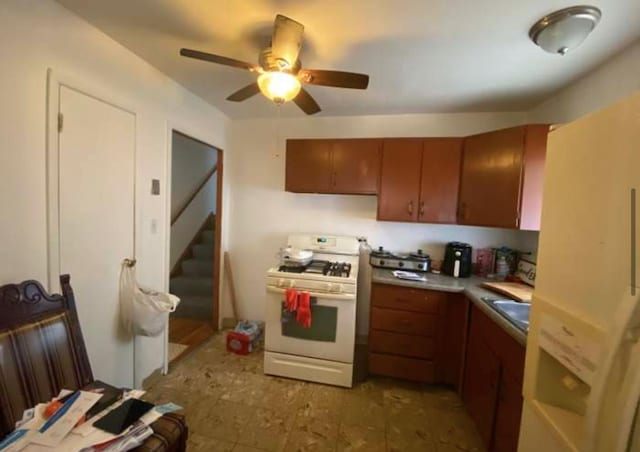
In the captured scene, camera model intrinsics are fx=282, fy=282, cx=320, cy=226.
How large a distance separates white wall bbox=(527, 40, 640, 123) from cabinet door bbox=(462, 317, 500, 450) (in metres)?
1.63

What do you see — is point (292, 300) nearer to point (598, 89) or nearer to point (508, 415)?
point (508, 415)

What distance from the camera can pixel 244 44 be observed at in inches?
66.8

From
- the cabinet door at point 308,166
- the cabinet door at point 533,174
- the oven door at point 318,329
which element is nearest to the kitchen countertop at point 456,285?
the oven door at point 318,329

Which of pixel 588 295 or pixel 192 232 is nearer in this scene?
pixel 588 295

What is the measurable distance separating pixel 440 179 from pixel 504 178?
537mm

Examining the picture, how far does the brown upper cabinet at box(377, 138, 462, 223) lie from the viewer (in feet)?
8.32

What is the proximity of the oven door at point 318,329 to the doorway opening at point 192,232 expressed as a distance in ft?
4.02

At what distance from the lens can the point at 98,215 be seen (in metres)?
1.72

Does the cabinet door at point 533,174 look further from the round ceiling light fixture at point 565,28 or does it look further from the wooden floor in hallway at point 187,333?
the wooden floor in hallway at point 187,333

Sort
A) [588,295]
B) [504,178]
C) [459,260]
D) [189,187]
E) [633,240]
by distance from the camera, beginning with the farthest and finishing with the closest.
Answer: [189,187]
[459,260]
[504,178]
[588,295]
[633,240]

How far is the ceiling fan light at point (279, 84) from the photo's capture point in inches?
58.6

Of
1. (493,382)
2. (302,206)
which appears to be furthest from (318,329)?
(302,206)

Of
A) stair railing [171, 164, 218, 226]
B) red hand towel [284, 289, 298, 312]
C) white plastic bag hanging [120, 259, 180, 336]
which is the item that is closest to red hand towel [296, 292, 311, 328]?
red hand towel [284, 289, 298, 312]

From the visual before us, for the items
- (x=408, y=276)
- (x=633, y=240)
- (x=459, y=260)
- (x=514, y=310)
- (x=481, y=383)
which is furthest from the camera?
(x=459, y=260)
